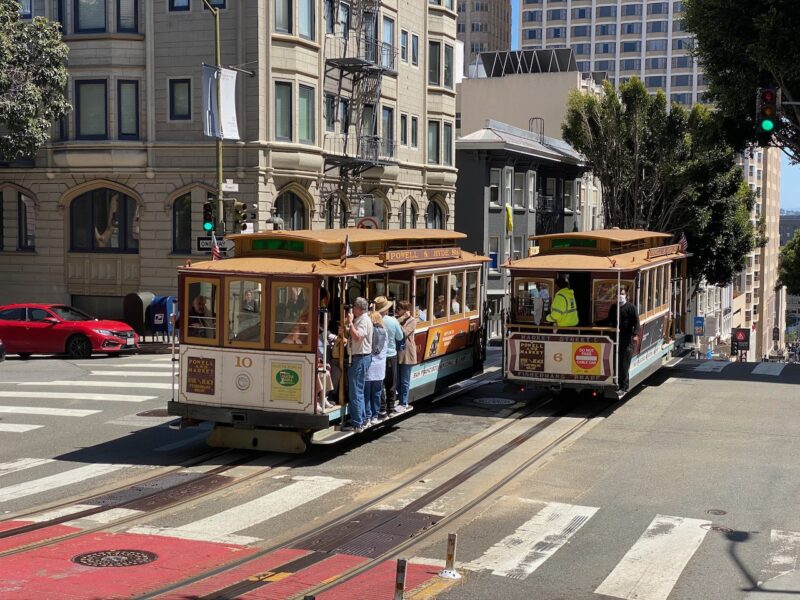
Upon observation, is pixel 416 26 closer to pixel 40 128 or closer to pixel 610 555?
pixel 40 128

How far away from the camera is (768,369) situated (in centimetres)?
2481

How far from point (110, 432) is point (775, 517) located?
384 inches

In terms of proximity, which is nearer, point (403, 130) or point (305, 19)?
point (305, 19)

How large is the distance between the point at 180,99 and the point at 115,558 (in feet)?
85.6

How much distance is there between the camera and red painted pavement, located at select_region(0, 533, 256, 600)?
877 centimetres

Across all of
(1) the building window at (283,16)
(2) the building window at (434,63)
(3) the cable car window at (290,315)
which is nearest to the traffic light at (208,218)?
(1) the building window at (283,16)

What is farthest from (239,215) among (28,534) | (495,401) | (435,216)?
(435,216)

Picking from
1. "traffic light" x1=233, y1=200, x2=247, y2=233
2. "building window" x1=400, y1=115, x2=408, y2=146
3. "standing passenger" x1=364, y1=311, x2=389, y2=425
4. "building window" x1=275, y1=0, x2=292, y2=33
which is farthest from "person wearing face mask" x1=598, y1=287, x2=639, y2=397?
"building window" x1=400, y1=115, x2=408, y2=146

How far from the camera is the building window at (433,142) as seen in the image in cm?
4488

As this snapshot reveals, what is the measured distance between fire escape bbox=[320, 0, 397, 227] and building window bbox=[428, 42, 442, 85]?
5.23 meters

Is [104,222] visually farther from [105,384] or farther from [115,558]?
[115,558]

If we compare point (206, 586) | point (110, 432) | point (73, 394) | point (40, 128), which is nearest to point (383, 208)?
point (40, 128)

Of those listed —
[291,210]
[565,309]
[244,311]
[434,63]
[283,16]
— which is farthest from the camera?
[434,63]

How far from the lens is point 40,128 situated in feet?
105
